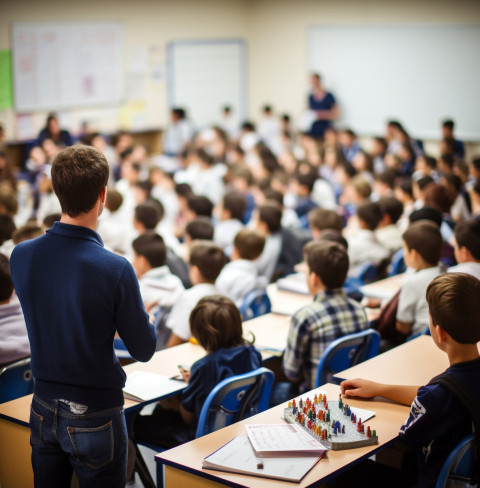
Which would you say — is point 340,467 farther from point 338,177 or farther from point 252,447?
point 338,177

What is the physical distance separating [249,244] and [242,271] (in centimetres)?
21

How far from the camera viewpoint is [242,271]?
14.3 feet

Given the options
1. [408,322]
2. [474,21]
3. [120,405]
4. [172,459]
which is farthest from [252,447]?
[474,21]

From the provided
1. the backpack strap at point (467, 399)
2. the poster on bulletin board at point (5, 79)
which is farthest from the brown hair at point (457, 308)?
the poster on bulletin board at point (5, 79)

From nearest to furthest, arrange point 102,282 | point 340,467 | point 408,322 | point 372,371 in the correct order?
point 102,282
point 340,467
point 372,371
point 408,322

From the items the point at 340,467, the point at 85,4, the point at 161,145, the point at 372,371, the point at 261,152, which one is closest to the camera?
the point at 340,467

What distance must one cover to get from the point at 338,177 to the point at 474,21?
3.20 meters

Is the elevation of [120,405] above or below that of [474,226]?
below

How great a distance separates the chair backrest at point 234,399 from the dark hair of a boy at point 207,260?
1.17 meters

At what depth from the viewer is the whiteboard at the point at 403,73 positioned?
9.63 meters

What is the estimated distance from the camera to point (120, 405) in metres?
1.97

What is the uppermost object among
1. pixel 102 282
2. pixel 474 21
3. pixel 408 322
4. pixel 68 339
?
pixel 474 21

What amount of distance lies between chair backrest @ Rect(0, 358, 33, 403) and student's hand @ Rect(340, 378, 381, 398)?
1.30 m

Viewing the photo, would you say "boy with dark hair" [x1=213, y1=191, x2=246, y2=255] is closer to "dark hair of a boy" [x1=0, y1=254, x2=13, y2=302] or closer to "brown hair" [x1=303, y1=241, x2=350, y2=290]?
"brown hair" [x1=303, y1=241, x2=350, y2=290]
